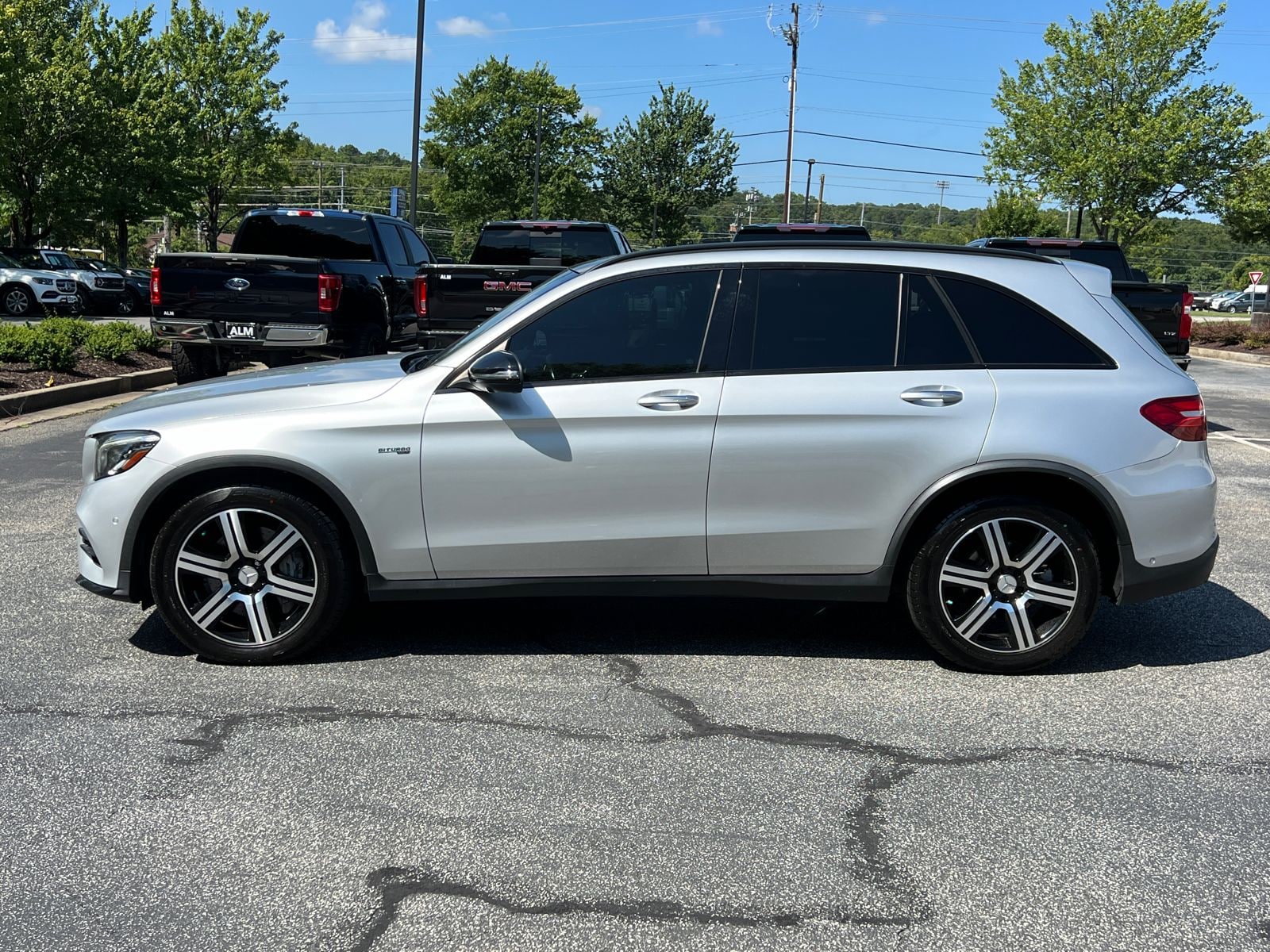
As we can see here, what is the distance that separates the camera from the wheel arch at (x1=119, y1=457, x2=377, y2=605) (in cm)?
456

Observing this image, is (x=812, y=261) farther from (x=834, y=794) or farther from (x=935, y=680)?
(x=834, y=794)

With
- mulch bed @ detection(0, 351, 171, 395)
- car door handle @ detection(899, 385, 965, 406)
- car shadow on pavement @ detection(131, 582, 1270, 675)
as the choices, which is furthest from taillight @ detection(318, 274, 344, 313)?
car door handle @ detection(899, 385, 965, 406)

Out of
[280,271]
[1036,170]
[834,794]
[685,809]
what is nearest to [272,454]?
[685,809]

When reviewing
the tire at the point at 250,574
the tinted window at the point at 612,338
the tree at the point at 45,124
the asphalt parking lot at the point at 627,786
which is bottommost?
the asphalt parking lot at the point at 627,786

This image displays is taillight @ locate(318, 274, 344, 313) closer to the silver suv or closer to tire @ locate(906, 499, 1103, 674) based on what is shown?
the silver suv

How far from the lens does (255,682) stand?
14.9 feet

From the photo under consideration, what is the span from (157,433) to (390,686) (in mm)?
1408

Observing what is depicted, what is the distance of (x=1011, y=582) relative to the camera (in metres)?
4.67

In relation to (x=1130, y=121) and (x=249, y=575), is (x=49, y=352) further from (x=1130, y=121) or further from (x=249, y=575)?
(x=1130, y=121)

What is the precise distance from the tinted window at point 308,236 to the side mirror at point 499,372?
29.7 ft

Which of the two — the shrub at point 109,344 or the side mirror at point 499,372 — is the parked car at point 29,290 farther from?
the side mirror at point 499,372

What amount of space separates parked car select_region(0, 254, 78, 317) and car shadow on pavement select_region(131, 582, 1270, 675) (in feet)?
72.9

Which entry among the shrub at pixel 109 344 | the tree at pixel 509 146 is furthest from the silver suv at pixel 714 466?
the tree at pixel 509 146

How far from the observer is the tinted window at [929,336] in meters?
4.68
